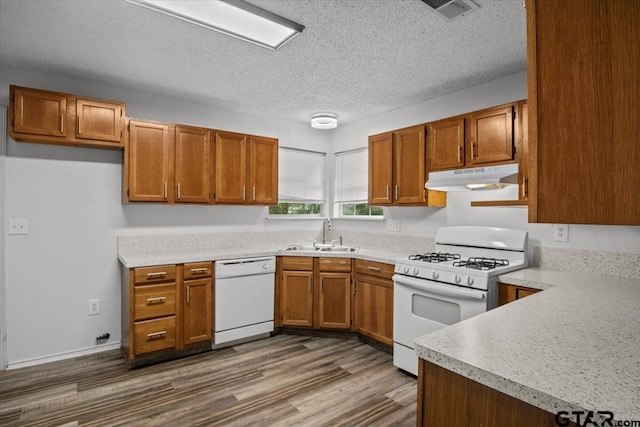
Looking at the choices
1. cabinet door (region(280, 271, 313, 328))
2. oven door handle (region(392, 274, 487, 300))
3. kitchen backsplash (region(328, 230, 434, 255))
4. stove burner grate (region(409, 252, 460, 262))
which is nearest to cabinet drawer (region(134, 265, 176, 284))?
cabinet door (region(280, 271, 313, 328))

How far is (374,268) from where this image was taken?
346cm

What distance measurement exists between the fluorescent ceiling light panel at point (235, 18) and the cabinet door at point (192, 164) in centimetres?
145

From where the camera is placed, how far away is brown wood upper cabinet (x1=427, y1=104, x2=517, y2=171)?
108 inches

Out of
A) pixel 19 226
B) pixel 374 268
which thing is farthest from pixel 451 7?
pixel 19 226

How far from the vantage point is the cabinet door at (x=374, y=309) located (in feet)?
10.8

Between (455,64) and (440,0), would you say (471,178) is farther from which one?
(440,0)

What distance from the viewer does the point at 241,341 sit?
356 cm

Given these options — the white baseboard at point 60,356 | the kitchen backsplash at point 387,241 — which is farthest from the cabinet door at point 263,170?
the white baseboard at point 60,356

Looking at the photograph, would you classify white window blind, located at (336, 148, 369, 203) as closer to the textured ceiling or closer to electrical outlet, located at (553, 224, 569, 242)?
the textured ceiling

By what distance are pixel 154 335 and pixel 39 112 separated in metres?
2.07

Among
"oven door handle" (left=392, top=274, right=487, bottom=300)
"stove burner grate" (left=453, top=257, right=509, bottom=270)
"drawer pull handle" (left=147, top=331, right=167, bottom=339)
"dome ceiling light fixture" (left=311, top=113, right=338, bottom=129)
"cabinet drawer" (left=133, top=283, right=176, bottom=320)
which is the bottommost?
"drawer pull handle" (left=147, top=331, right=167, bottom=339)

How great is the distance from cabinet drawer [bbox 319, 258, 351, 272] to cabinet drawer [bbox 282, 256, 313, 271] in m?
0.13

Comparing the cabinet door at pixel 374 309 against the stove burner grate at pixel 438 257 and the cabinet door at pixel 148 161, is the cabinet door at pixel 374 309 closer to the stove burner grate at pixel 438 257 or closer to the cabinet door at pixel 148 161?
the stove burner grate at pixel 438 257

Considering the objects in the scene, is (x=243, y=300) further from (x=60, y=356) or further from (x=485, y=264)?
(x=485, y=264)
